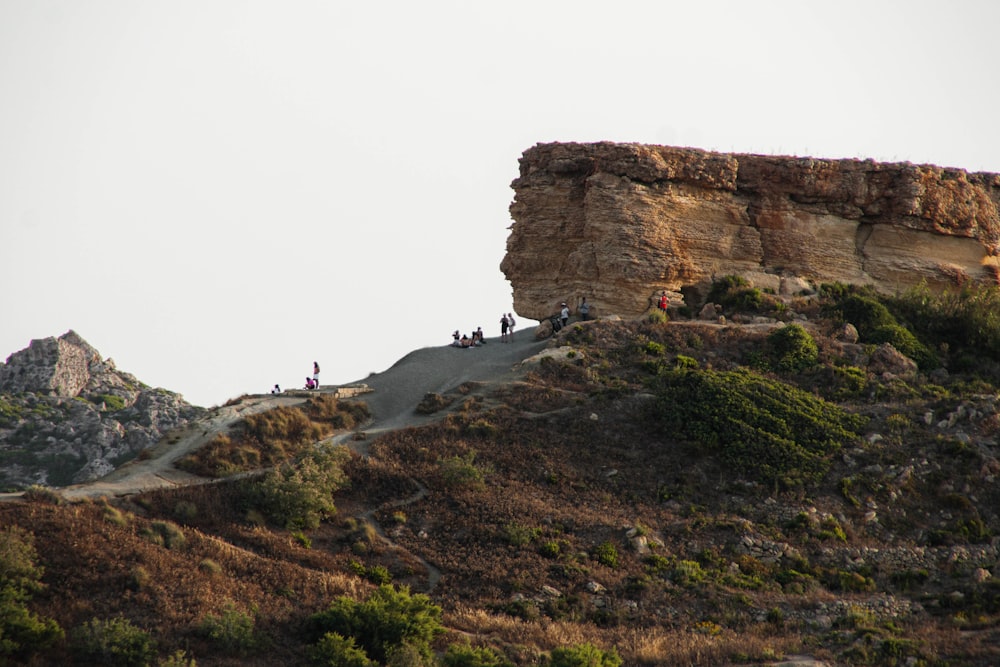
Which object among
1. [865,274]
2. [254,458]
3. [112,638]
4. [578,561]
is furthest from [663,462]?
[865,274]

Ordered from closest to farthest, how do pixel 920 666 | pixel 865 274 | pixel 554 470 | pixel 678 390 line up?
pixel 920 666 → pixel 554 470 → pixel 678 390 → pixel 865 274

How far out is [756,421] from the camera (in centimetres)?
2908

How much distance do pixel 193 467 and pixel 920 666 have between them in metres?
21.3

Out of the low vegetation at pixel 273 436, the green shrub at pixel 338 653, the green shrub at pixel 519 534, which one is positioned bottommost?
the green shrub at pixel 338 653

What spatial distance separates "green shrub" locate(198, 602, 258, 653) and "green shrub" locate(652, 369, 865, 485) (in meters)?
16.9

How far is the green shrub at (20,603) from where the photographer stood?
50.5 ft

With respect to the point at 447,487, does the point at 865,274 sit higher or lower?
higher

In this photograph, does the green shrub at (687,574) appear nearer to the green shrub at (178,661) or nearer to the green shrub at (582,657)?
the green shrub at (582,657)

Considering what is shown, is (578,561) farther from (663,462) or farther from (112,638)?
(112,638)

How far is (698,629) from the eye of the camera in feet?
62.0

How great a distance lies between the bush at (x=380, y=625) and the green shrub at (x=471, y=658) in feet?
2.36

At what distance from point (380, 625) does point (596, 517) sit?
9442mm

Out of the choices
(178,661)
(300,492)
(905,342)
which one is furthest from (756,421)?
(178,661)

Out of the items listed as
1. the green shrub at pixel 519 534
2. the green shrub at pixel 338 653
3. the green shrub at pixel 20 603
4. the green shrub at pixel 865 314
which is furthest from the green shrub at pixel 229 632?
the green shrub at pixel 865 314
